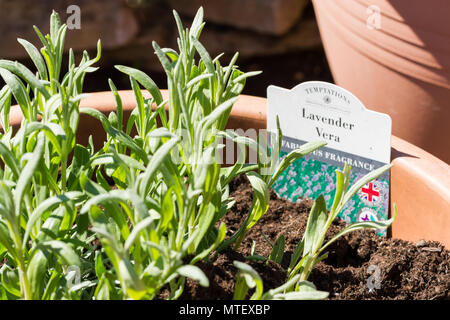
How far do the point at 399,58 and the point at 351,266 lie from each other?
1.57 feet

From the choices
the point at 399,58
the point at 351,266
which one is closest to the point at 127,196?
the point at 351,266

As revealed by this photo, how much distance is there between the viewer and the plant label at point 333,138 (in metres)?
1.00

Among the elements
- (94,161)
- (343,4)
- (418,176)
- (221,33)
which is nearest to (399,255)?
(418,176)

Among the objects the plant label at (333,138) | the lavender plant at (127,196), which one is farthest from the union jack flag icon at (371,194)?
the lavender plant at (127,196)

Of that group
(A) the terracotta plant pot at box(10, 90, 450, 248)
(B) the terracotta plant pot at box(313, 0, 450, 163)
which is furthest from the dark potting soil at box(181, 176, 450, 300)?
(B) the terracotta plant pot at box(313, 0, 450, 163)

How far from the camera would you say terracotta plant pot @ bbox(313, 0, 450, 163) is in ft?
4.05

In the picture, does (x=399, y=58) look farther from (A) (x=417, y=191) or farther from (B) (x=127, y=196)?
(B) (x=127, y=196)

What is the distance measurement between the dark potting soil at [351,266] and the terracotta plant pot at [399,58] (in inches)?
14.7

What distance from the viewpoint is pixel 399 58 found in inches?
50.7

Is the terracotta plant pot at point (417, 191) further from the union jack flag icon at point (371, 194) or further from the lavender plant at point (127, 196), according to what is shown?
the lavender plant at point (127, 196)

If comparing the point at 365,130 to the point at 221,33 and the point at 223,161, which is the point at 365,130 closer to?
the point at 223,161

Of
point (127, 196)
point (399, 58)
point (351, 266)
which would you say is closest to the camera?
point (127, 196)
